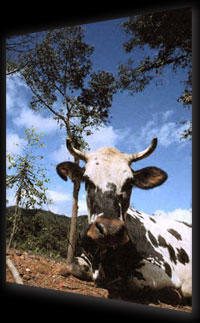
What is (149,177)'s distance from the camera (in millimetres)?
3086

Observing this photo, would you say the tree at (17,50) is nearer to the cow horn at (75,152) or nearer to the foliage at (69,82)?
the foliage at (69,82)

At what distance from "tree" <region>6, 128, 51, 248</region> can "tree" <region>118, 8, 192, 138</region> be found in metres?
1.18

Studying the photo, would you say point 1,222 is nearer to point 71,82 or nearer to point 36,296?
point 36,296

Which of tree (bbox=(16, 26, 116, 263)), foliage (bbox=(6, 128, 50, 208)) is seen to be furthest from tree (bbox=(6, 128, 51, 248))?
tree (bbox=(16, 26, 116, 263))

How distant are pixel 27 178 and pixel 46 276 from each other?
1.04 m

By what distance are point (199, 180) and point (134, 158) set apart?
584 millimetres

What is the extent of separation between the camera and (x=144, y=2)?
10.3 ft

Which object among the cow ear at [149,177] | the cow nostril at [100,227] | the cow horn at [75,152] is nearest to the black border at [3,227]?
the cow ear at [149,177]

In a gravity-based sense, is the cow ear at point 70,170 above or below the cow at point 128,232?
above

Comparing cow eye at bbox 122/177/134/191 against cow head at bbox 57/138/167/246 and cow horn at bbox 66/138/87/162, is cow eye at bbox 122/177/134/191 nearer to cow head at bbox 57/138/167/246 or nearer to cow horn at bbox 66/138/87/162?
cow head at bbox 57/138/167/246

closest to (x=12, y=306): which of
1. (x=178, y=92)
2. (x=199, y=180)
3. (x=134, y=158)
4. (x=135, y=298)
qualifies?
(x=135, y=298)

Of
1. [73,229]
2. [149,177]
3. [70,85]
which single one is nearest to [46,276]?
[73,229]

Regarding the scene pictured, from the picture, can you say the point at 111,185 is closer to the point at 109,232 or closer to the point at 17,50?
the point at 109,232

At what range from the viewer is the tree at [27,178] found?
3.86m
